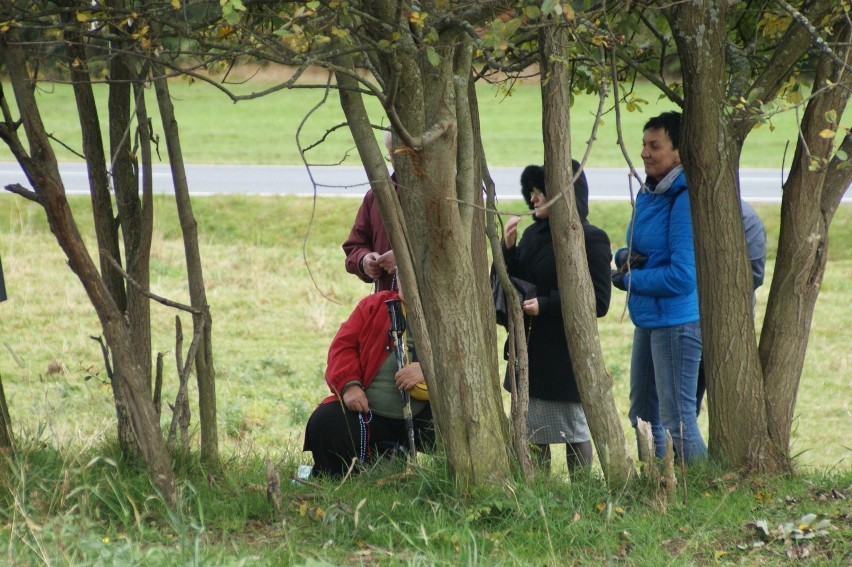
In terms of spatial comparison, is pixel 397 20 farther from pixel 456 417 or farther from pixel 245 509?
pixel 245 509

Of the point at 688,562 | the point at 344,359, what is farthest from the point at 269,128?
the point at 688,562

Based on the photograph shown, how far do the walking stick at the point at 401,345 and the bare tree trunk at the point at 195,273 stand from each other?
0.86 m

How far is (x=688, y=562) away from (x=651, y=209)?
1.95 meters

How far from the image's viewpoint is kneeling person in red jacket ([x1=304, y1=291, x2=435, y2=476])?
457 cm

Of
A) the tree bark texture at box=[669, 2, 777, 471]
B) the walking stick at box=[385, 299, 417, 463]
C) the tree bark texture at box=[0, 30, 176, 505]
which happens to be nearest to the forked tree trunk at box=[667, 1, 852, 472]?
the tree bark texture at box=[669, 2, 777, 471]

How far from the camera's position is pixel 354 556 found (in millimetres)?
3414

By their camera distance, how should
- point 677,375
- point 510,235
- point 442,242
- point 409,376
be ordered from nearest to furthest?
point 442,242 → point 409,376 → point 677,375 → point 510,235

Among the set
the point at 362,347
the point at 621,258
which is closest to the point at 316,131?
the point at 621,258

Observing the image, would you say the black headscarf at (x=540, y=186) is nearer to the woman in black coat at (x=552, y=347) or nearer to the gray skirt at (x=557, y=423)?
the woman in black coat at (x=552, y=347)

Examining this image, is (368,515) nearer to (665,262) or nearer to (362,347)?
(362,347)

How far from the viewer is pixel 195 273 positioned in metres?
4.01

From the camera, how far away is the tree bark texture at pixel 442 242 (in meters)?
3.56

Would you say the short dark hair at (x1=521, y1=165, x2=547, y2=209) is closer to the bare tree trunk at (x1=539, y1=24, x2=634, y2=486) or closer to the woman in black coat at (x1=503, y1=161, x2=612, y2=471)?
the woman in black coat at (x1=503, y1=161, x2=612, y2=471)

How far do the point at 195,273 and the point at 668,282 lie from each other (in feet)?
6.99
